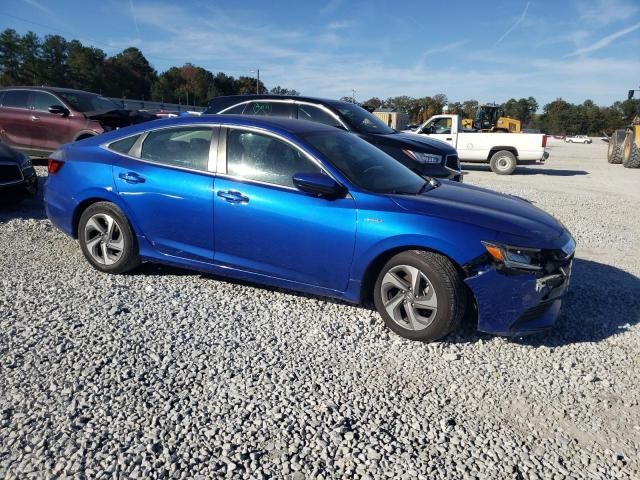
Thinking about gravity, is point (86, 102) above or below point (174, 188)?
above

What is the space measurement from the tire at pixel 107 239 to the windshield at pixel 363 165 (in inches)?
76.1

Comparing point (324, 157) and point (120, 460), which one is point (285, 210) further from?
point (120, 460)

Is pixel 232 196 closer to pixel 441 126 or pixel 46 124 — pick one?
pixel 46 124

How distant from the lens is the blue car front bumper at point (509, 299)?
3271 millimetres

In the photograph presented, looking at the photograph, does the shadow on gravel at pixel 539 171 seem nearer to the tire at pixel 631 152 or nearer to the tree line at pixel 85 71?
the tire at pixel 631 152

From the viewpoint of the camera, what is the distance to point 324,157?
3.87 m

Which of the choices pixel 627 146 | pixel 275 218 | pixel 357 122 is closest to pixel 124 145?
pixel 275 218

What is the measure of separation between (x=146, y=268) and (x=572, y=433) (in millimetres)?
3950

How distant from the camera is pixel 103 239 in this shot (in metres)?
4.59

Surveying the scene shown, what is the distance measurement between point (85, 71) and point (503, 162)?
77.1m

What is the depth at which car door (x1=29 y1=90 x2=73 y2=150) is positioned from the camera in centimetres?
977

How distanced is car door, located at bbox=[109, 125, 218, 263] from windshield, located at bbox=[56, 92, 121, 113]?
663 cm

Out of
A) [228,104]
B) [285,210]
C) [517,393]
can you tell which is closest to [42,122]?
[228,104]

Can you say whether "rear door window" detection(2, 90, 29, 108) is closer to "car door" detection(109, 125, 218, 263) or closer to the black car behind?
the black car behind
